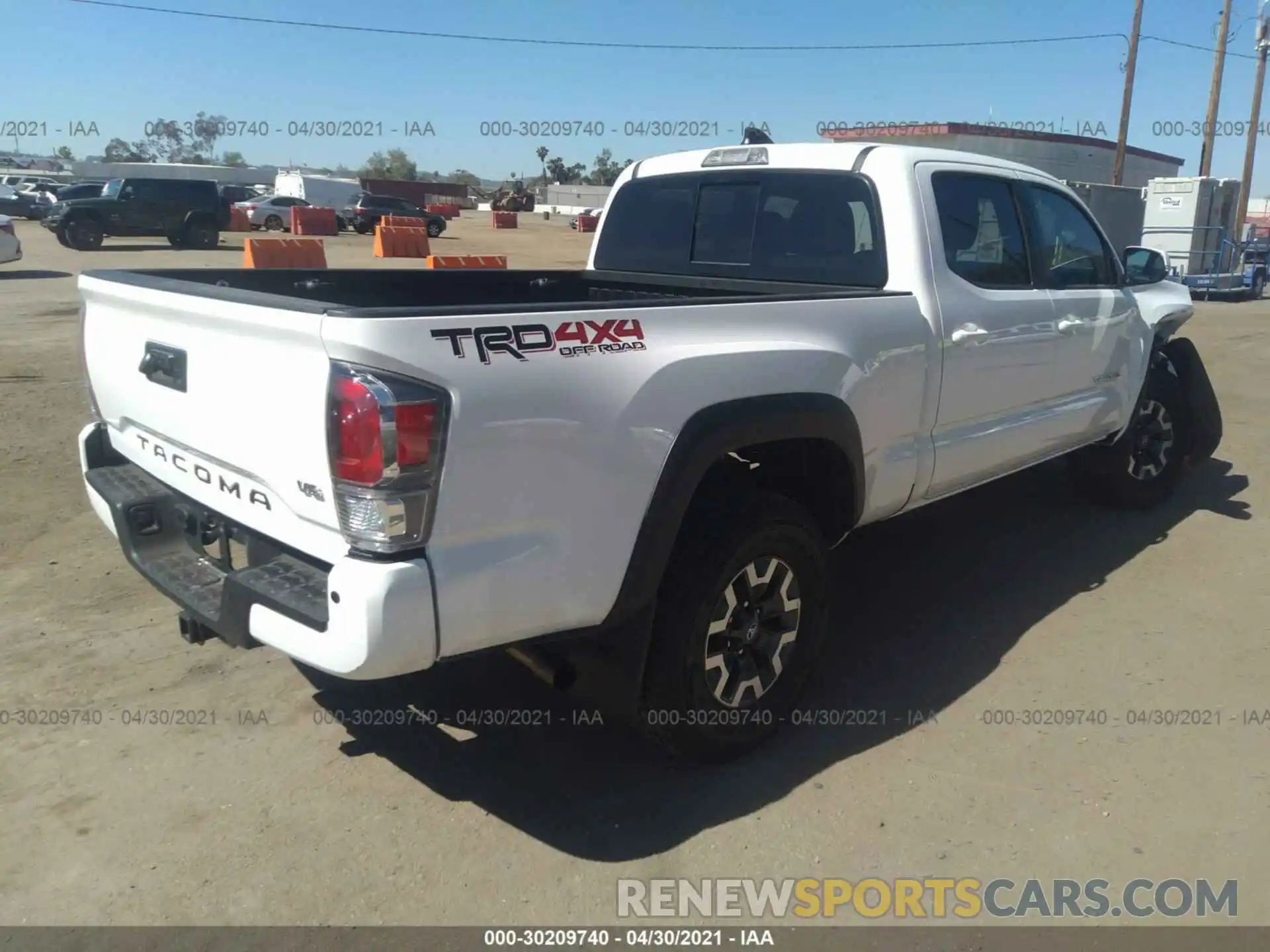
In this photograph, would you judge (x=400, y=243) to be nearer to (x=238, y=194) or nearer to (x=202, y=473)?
(x=238, y=194)

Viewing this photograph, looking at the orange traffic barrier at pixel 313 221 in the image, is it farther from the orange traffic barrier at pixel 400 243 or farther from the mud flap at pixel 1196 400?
the mud flap at pixel 1196 400

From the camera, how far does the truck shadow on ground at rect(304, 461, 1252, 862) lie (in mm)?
3082

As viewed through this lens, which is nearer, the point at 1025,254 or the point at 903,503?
the point at 903,503

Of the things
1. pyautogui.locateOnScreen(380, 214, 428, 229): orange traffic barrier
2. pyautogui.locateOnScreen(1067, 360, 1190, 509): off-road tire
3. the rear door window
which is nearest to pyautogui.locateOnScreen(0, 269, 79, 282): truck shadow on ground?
pyautogui.locateOnScreen(380, 214, 428, 229): orange traffic barrier

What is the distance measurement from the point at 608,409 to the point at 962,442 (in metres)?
2.05

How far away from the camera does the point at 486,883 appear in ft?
8.88

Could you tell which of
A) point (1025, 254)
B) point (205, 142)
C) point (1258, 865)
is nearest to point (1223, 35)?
point (1025, 254)

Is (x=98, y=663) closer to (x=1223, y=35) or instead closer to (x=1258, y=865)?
(x=1258, y=865)

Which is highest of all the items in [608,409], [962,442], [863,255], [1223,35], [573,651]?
[1223,35]

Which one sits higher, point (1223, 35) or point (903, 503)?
point (1223, 35)

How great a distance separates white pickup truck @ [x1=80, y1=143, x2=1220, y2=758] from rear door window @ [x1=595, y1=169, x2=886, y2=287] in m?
0.01

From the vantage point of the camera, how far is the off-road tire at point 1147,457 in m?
5.74

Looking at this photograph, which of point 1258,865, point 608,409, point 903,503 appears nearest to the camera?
point 608,409

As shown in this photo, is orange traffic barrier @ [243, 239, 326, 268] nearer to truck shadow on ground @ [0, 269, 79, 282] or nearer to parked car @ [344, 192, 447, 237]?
truck shadow on ground @ [0, 269, 79, 282]
